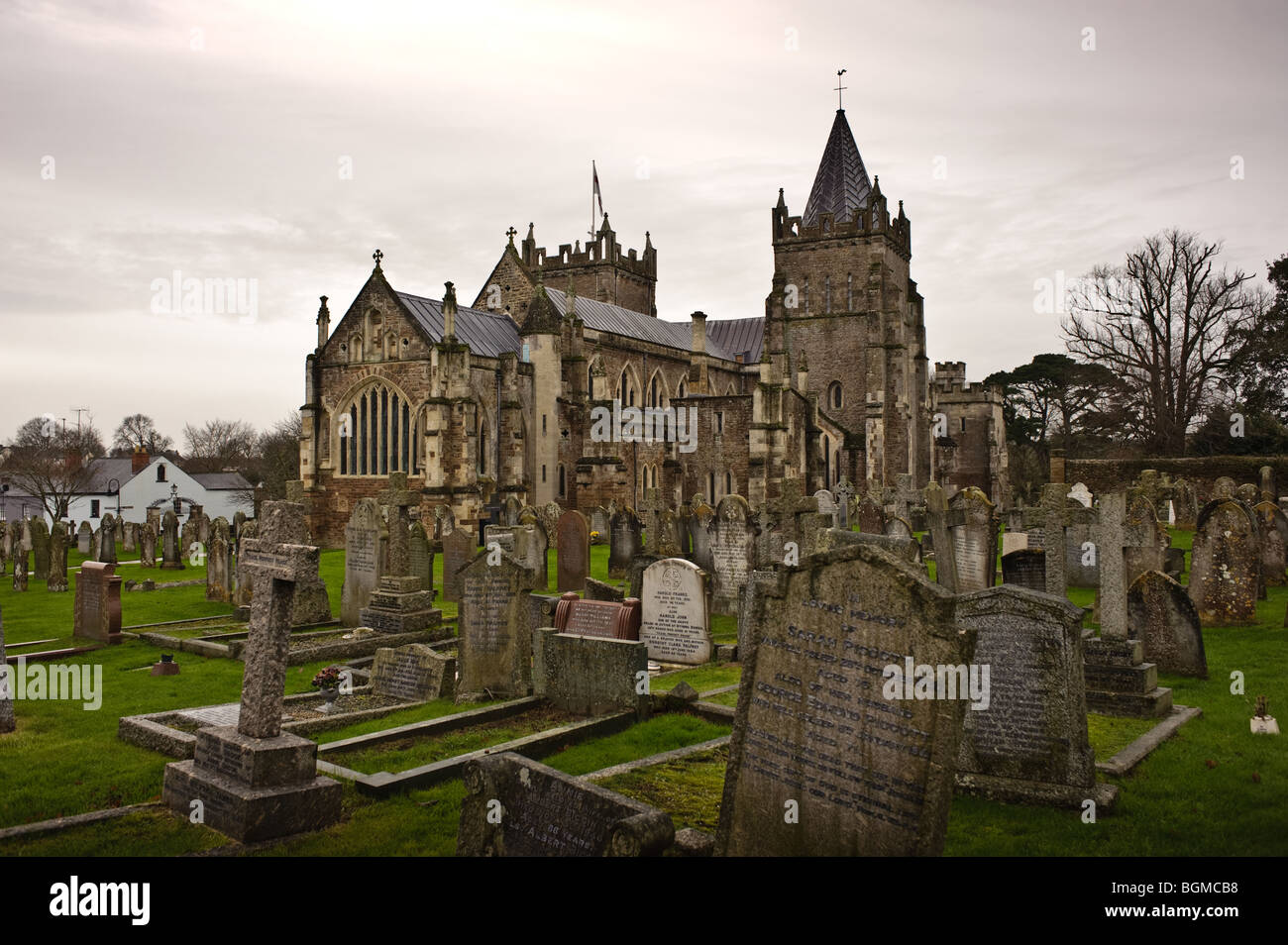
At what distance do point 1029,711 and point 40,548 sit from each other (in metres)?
21.3

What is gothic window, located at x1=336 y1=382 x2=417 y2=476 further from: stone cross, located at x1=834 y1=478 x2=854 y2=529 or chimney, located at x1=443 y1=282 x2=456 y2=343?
stone cross, located at x1=834 y1=478 x2=854 y2=529

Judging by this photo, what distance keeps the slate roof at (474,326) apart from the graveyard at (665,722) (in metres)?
19.6

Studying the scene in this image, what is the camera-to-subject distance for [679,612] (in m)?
11.2

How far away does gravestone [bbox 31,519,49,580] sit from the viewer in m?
20.1

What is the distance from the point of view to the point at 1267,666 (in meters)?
9.73

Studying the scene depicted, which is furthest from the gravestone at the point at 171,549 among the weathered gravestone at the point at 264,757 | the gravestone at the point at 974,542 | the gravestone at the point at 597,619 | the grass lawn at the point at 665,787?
the weathered gravestone at the point at 264,757

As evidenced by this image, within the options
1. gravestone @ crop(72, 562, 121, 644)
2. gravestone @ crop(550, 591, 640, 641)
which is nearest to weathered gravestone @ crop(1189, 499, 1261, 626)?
gravestone @ crop(550, 591, 640, 641)

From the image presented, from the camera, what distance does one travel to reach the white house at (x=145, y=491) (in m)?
49.5

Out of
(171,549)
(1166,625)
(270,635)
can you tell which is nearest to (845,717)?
(270,635)

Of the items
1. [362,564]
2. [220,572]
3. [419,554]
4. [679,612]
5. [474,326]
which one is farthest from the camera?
[474,326]

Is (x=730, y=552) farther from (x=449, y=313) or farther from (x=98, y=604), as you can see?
(x=449, y=313)

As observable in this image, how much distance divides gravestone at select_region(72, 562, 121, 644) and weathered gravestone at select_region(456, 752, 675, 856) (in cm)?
939

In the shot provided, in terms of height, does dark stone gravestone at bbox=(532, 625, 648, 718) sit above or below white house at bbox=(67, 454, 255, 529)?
below

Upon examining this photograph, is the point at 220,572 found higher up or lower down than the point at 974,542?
lower down
